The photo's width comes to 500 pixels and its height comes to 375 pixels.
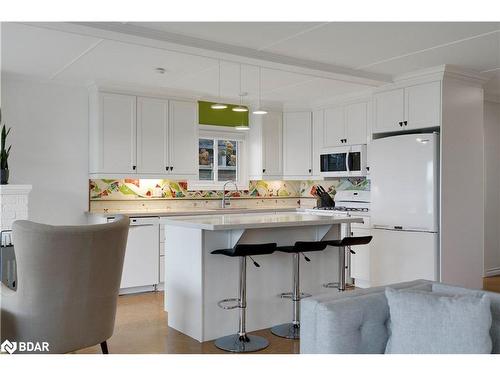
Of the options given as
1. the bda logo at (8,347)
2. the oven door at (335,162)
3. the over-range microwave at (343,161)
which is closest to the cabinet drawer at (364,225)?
the over-range microwave at (343,161)

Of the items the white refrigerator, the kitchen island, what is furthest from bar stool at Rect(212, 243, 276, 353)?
the white refrigerator

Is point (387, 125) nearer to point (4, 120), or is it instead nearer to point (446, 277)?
point (446, 277)

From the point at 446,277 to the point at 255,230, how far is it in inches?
90.8

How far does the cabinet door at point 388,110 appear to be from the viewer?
17.7 feet

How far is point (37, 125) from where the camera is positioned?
5449mm

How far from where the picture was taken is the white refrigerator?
5.07 metres

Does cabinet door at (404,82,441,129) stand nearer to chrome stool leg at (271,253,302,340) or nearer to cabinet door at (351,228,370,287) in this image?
cabinet door at (351,228,370,287)

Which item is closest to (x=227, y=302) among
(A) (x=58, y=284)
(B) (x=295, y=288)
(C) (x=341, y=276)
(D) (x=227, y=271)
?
(D) (x=227, y=271)

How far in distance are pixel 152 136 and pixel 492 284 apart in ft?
15.0

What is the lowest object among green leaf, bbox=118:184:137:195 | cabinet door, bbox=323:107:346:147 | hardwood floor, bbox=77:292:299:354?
hardwood floor, bbox=77:292:299:354

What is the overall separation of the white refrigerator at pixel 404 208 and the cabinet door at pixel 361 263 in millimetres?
109

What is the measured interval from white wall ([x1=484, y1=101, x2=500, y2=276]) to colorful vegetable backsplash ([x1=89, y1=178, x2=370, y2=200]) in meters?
1.77

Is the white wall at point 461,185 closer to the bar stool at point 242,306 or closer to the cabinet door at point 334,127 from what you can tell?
the cabinet door at point 334,127
